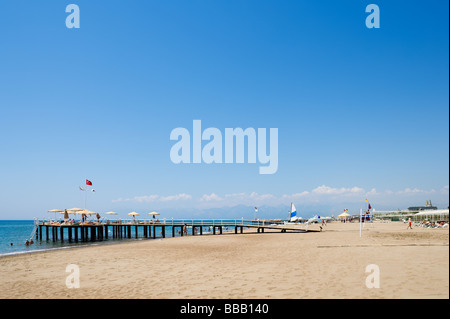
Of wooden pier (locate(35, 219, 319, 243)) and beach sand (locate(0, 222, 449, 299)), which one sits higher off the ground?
beach sand (locate(0, 222, 449, 299))

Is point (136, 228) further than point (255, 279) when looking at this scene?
Yes

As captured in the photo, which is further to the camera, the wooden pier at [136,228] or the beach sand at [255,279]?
the wooden pier at [136,228]

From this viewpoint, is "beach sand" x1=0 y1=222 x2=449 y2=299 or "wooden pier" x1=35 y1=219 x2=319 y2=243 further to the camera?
"wooden pier" x1=35 y1=219 x2=319 y2=243

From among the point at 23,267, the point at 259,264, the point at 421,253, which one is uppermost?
the point at 421,253

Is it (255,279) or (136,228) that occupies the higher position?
(255,279)

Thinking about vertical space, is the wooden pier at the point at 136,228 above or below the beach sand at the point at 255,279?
below
